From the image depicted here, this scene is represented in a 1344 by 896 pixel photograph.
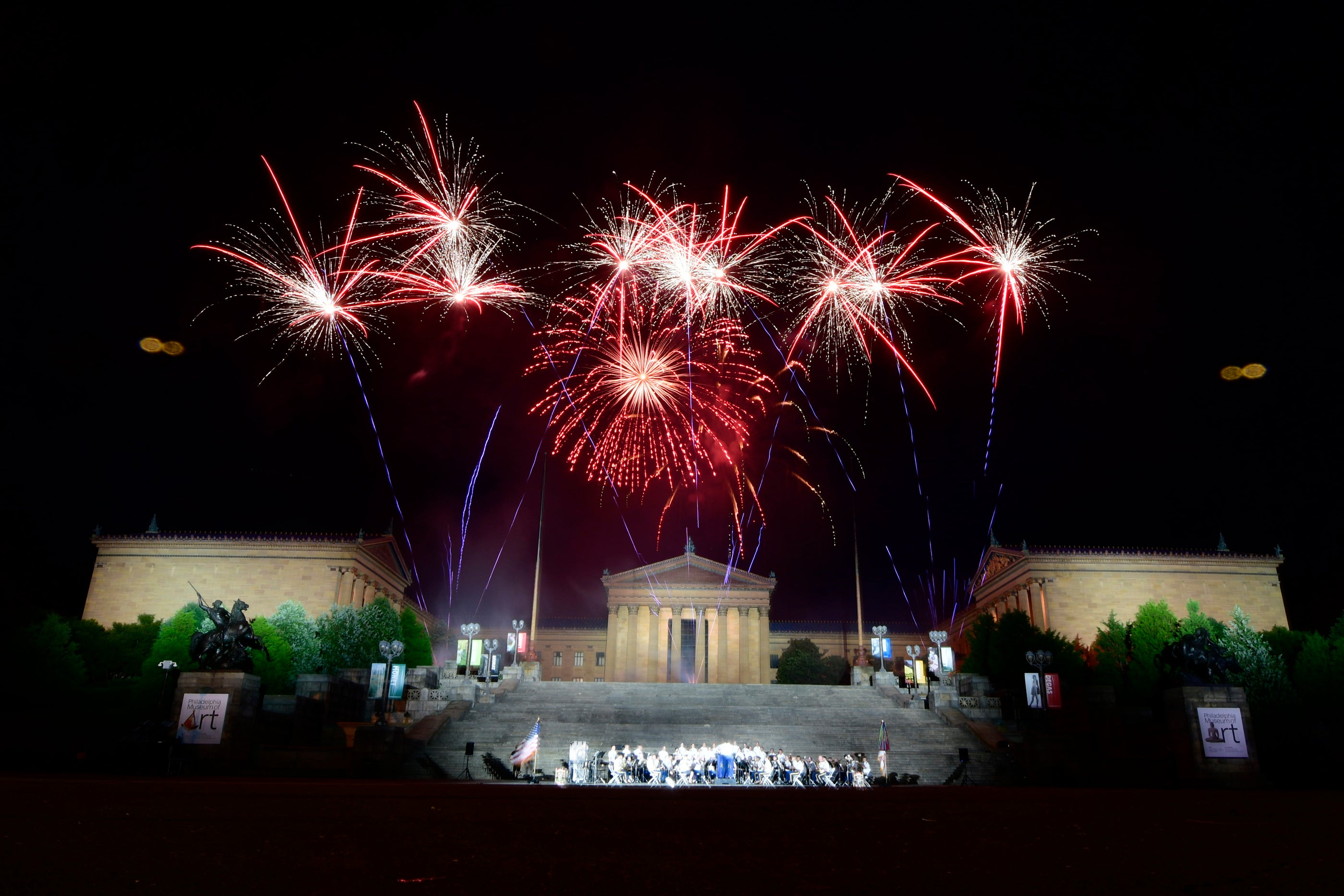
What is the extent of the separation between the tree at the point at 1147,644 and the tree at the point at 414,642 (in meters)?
38.4

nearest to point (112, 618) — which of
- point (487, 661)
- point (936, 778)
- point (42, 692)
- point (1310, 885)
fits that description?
point (42, 692)

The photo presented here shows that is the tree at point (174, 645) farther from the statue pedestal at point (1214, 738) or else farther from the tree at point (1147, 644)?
the tree at point (1147, 644)

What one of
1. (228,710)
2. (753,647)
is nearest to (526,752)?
(228,710)

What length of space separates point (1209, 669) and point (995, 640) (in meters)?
23.9

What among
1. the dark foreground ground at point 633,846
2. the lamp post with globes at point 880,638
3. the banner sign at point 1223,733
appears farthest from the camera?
the lamp post with globes at point 880,638

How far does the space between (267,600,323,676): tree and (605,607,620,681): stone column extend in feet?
101

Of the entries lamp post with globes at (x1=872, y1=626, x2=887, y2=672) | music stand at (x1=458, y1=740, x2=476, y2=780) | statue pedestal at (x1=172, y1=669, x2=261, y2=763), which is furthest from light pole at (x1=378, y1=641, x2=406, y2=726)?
lamp post with globes at (x1=872, y1=626, x2=887, y2=672)

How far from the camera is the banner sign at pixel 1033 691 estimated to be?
28.3m

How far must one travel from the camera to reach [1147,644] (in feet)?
135

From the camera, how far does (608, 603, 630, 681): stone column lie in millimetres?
68875

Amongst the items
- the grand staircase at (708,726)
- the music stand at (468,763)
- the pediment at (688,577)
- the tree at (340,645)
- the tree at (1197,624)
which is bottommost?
the music stand at (468,763)

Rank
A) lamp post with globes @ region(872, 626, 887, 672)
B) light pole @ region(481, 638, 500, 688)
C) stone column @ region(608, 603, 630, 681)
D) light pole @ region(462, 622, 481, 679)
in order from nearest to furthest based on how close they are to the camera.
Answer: light pole @ region(462, 622, 481, 679)
light pole @ region(481, 638, 500, 688)
lamp post with globes @ region(872, 626, 887, 672)
stone column @ region(608, 603, 630, 681)

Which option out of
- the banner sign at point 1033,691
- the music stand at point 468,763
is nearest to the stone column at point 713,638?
the banner sign at point 1033,691

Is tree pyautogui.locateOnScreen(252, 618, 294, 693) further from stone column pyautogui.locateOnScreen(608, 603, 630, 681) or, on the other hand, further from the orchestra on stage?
stone column pyautogui.locateOnScreen(608, 603, 630, 681)
